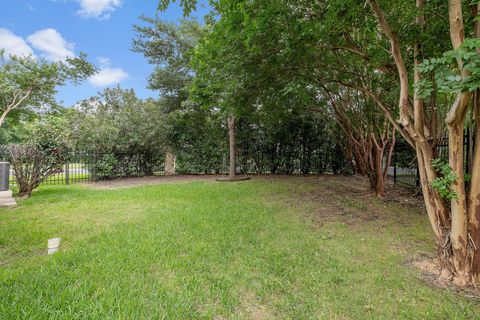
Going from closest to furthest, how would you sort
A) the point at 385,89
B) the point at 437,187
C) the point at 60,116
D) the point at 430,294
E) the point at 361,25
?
the point at 430,294 < the point at 437,187 < the point at 361,25 < the point at 385,89 < the point at 60,116

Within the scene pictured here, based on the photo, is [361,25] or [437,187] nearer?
[437,187]

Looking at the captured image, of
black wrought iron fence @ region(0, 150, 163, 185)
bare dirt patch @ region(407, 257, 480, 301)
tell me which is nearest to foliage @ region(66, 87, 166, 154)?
black wrought iron fence @ region(0, 150, 163, 185)

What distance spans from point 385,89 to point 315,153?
580 cm

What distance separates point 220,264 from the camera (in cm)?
259

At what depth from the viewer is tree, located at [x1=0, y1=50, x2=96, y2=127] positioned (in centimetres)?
981

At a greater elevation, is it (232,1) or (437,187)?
(232,1)

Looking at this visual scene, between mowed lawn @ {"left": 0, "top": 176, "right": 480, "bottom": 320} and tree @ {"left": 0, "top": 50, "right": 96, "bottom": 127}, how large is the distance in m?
7.81

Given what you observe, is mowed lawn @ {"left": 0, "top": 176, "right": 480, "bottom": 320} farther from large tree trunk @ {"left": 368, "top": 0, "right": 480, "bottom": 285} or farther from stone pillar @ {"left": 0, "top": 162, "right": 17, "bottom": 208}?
stone pillar @ {"left": 0, "top": 162, "right": 17, "bottom": 208}

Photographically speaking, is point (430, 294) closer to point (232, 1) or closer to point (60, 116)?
point (232, 1)

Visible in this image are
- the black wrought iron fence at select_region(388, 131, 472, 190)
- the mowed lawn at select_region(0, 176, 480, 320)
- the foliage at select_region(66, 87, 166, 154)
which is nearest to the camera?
the mowed lawn at select_region(0, 176, 480, 320)

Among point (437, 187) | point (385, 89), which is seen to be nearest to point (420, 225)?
point (437, 187)

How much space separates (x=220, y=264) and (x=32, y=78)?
38.8 feet

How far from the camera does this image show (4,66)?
387 inches

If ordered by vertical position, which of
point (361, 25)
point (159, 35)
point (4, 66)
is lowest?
Answer: point (361, 25)
